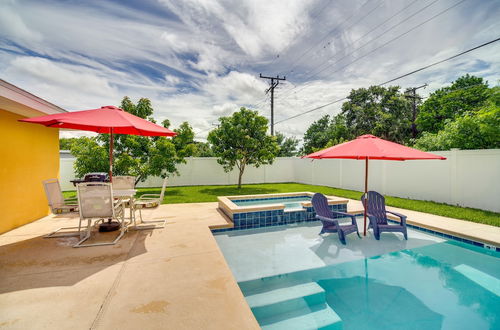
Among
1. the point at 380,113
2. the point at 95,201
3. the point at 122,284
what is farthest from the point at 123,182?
the point at 380,113

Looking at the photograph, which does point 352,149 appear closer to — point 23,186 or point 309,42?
point 23,186

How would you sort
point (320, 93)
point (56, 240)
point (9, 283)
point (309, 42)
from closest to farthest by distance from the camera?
point (9, 283)
point (56, 240)
point (309, 42)
point (320, 93)

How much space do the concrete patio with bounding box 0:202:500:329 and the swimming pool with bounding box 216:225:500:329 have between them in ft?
2.54

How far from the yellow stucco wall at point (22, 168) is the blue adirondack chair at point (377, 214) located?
811cm

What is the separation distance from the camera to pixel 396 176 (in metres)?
10.9

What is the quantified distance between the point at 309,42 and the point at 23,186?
12.7 metres

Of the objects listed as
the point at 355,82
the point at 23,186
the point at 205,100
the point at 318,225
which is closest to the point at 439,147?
the point at 355,82

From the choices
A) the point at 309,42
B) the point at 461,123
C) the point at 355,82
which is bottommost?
the point at 461,123

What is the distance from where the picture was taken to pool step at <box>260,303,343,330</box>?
2850 mm

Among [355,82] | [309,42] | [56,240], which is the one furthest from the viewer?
[355,82]

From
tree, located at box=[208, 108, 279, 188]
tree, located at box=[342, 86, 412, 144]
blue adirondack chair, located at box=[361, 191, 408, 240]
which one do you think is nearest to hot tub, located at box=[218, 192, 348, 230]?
blue adirondack chair, located at box=[361, 191, 408, 240]

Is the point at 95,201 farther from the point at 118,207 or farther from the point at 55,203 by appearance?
the point at 55,203

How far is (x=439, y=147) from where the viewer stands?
1259cm

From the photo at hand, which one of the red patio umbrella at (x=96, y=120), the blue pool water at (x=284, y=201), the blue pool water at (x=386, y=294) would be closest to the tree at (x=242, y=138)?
the blue pool water at (x=284, y=201)
